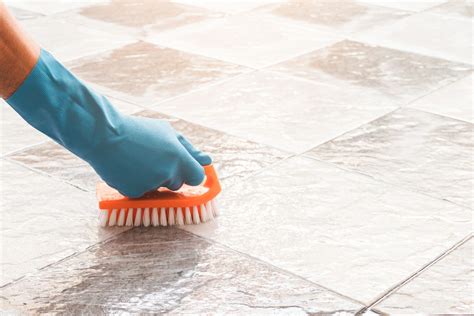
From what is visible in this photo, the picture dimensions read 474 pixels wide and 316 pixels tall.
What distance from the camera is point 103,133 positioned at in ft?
4.68

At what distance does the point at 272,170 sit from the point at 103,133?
16.5 inches

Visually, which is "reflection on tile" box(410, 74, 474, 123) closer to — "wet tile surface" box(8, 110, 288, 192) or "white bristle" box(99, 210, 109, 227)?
"wet tile surface" box(8, 110, 288, 192)

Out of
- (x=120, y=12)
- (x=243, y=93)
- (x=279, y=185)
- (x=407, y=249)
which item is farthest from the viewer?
(x=120, y=12)

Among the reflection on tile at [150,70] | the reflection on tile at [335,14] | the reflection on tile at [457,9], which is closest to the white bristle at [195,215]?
the reflection on tile at [150,70]

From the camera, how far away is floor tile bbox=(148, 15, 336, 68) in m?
2.44

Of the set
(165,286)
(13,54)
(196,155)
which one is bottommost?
(165,286)

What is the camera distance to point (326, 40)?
257 cm

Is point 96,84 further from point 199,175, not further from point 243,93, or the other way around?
point 199,175

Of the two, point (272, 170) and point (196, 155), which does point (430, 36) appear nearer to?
point (272, 170)

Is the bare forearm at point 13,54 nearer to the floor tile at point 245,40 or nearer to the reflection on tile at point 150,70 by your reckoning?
the reflection on tile at point 150,70

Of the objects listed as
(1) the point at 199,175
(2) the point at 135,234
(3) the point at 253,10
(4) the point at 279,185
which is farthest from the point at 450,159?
(3) the point at 253,10

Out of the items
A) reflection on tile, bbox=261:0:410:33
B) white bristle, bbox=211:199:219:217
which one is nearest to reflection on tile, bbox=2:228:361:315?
white bristle, bbox=211:199:219:217

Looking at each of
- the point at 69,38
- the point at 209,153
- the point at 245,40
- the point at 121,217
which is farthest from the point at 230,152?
the point at 69,38

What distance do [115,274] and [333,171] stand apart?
551mm
